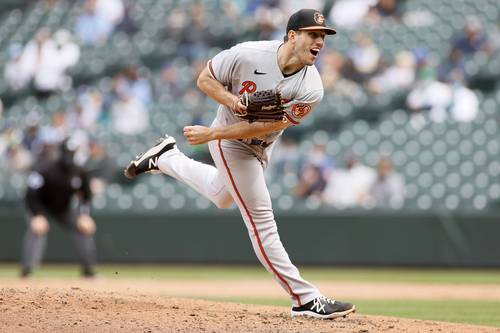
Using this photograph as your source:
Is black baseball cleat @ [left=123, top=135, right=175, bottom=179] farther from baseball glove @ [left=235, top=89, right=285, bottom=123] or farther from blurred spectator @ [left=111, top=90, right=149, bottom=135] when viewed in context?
blurred spectator @ [left=111, top=90, right=149, bottom=135]

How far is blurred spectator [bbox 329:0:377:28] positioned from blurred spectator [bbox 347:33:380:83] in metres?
1.00

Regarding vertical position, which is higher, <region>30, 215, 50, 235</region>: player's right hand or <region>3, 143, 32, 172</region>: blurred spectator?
<region>3, 143, 32, 172</region>: blurred spectator

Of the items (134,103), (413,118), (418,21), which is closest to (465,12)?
(418,21)

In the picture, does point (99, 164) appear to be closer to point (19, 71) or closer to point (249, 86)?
point (19, 71)

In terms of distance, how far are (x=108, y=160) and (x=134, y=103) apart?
4.40 ft

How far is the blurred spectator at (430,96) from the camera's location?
1376 centimetres

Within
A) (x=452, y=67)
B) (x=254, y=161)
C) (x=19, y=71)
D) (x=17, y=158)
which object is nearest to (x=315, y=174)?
(x=452, y=67)

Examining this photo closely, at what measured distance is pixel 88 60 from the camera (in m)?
15.9

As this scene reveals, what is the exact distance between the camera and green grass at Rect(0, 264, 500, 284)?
11.4 m

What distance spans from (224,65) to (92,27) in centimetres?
1115

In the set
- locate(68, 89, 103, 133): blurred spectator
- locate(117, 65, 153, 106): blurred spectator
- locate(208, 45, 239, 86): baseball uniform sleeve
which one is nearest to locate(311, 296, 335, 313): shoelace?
locate(208, 45, 239, 86): baseball uniform sleeve

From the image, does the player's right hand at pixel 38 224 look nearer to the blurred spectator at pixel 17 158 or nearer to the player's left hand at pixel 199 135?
the blurred spectator at pixel 17 158

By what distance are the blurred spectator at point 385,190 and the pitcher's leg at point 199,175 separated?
21.7 ft

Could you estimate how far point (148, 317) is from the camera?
5.64m
